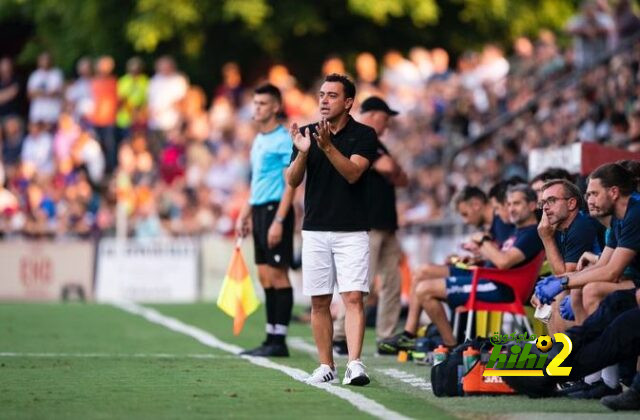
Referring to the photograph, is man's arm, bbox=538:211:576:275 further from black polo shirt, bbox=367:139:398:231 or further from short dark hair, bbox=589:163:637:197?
black polo shirt, bbox=367:139:398:231

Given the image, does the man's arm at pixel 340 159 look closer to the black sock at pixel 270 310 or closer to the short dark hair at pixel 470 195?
the black sock at pixel 270 310

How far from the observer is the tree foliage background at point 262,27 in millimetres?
30641

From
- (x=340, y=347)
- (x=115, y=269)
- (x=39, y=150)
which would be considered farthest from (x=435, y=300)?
(x=39, y=150)

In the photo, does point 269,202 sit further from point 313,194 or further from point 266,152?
point 313,194

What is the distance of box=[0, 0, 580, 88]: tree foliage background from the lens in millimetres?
30641

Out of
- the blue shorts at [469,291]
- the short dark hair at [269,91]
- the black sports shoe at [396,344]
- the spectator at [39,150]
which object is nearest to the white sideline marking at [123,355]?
the black sports shoe at [396,344]

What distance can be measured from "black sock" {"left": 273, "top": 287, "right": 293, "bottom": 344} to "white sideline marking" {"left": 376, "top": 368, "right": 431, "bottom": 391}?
1.58 meters

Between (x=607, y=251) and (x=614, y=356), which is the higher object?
(x=607, y=251)

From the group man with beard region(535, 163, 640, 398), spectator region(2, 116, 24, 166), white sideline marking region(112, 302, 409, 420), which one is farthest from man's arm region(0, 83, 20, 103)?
man with beard region(535, 163, 640, 398)

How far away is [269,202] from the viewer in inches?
552

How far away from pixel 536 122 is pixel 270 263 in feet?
31.5

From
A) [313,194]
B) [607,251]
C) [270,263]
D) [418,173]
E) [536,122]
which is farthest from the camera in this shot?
[418,173]

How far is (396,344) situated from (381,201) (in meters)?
1.72

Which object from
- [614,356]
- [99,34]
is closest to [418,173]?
[99,34]
